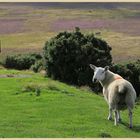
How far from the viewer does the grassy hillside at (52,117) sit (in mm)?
19188

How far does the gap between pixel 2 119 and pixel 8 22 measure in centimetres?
10092

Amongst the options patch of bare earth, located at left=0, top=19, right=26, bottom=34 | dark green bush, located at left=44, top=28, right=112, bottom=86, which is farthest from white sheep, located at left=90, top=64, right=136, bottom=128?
patch of bare earth, located at left=0, top=19, right=26, bottom=34

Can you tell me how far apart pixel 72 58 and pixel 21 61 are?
11.3m

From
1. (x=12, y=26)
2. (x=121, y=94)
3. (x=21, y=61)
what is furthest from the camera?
(x=12, y=26)

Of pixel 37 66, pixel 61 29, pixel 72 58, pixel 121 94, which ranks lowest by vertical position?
pixel 61 29

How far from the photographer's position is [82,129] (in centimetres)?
1988

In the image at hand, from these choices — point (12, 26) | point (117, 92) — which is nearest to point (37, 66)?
point (117, 92)

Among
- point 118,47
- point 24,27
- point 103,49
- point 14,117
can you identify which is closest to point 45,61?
point 103,49

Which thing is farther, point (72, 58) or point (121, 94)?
point (72, 58)

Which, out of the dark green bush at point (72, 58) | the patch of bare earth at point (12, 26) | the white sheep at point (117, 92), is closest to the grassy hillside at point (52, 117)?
the white sheep at point (117, 92)

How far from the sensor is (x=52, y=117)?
2280cm

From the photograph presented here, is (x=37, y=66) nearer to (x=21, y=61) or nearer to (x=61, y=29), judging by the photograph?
(x=21, y=61)

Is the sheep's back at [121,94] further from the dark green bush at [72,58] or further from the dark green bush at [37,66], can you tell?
the dark green bush at [37,66]

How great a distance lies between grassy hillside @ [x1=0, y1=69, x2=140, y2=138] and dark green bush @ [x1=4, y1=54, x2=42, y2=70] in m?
22.5
